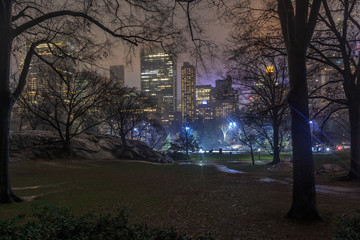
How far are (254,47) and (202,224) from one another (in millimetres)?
9920

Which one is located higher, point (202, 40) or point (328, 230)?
point (202, 40)

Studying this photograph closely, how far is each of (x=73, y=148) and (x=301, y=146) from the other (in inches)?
926

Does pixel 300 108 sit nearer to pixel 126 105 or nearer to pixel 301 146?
pixel 301 146

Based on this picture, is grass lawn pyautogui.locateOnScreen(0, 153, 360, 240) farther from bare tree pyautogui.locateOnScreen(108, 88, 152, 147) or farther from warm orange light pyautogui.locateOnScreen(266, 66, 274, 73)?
bare tree pyautogui.locateOnScreen(108, 88, 152, 147)

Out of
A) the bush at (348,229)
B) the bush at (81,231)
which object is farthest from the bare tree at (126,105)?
the bush at (348,229)

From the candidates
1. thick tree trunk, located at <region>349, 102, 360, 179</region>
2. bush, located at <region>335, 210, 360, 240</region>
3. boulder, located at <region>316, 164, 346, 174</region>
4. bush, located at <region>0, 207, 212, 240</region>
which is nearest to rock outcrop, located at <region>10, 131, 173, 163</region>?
bush, located at <region>0, 207, 212, 240</region>

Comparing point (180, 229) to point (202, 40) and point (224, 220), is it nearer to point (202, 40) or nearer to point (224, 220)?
point (224, 220)

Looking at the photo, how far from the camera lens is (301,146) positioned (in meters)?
6.27

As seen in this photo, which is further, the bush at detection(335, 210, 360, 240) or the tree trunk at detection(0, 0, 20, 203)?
the tree trunk at detection(0, 0, 20, 203)

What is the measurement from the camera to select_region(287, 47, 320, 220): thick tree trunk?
20.0 feet

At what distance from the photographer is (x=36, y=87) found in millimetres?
30422

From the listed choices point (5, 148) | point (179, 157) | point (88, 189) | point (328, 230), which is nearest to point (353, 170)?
point (328, 230)

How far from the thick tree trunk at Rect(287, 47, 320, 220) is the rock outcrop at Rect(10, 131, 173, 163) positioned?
2199cm

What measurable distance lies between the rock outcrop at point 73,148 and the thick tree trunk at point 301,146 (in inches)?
866
